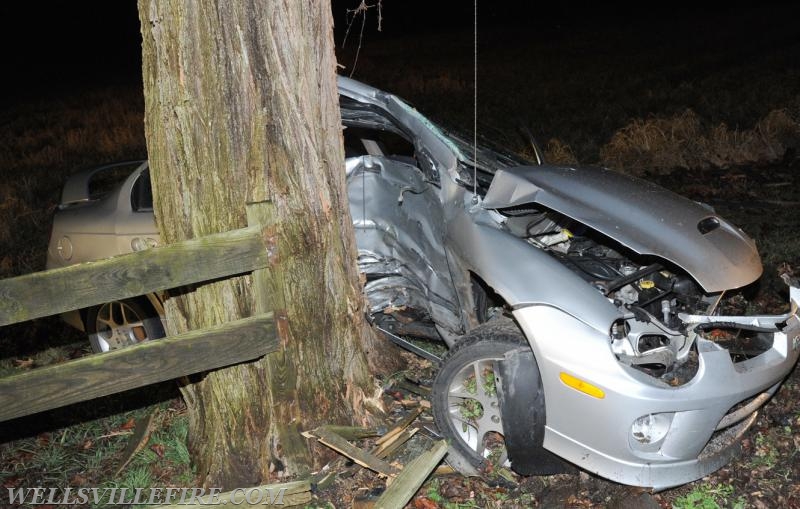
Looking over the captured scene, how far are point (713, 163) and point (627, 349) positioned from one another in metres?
6.12

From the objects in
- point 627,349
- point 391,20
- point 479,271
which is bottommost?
point 391,20

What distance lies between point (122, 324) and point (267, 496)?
221cm

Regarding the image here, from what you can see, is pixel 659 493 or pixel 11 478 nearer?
pixel 659 493

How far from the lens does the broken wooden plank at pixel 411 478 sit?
392 cm

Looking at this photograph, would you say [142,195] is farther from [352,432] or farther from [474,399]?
[474,399]

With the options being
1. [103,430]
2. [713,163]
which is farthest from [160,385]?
[713,163]

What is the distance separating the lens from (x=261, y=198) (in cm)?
393

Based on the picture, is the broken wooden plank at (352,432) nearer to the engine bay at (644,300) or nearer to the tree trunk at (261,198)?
the tree trunk at (261,198)

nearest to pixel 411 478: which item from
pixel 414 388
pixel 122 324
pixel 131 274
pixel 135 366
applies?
pixel 414 388

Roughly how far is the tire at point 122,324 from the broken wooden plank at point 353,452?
5.93ft

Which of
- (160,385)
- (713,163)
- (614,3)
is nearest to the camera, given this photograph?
(160,385)

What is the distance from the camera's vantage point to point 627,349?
375cm

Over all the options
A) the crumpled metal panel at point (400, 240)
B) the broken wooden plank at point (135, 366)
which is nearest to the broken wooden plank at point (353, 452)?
the broken wooden plank at point (135, 366)

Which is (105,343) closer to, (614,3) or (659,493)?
(659,493)
